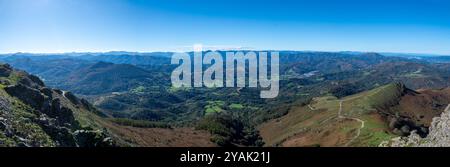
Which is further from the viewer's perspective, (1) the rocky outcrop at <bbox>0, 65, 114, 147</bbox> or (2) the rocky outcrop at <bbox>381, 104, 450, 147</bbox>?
(2) the rocky outcrop at <bbox>381, 104, 450, 147</bbox>

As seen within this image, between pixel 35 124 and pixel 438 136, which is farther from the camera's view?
pixel 438 136

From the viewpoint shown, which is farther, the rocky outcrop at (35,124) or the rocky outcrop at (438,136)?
the rocky outcrop at (438,136)

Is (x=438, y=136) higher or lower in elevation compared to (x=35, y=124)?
lower
